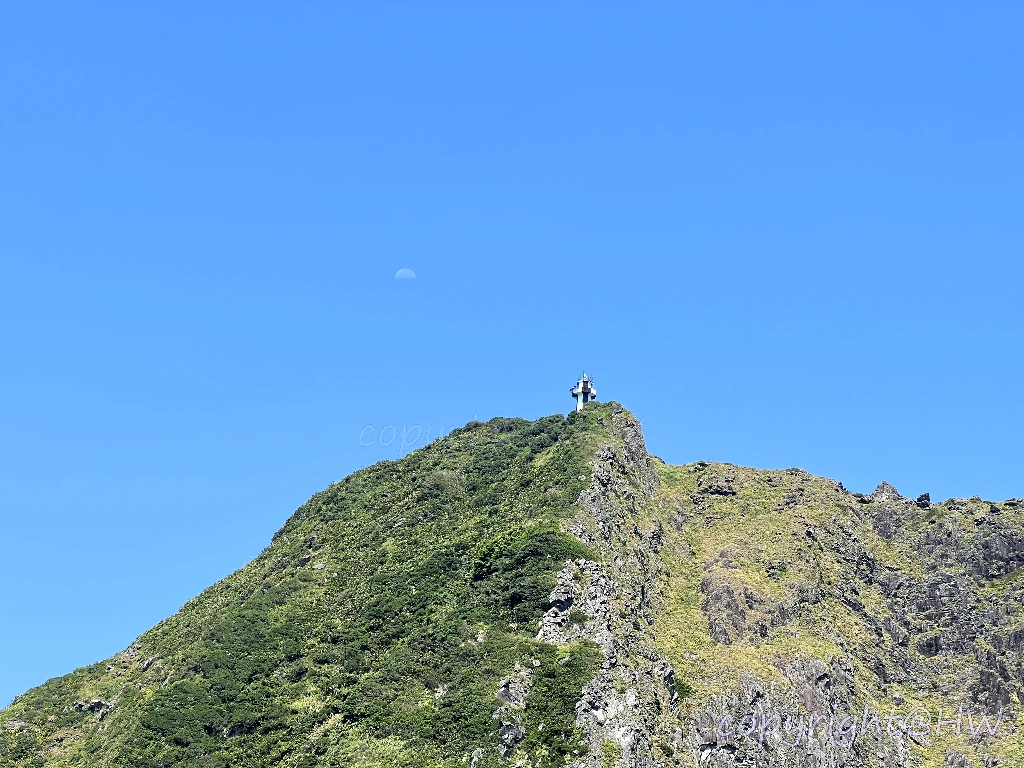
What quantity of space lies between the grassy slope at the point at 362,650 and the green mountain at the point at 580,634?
0.25m

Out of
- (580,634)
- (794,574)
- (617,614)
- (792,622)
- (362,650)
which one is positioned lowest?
(580,634)

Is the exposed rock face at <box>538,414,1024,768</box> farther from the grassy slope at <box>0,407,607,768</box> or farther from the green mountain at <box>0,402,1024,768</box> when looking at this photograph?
the grassy slope at <box>0,407,607,768</box>

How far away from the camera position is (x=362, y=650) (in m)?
110

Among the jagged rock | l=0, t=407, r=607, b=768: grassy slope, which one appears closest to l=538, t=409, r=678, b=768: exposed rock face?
l=0, t=407, r=607, b=768: grassy slope

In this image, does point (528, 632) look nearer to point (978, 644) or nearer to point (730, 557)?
point (730, 557)

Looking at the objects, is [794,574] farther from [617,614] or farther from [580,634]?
[580,634]

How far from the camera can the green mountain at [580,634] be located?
98.8 meters

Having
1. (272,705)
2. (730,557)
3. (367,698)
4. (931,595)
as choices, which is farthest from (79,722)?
(931,595)

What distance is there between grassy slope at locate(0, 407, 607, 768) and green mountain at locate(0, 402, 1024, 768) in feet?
0.83

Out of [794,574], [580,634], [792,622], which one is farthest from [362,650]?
[794,574]

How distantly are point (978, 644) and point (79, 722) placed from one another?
78071mm

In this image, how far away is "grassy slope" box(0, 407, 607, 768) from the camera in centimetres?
9925

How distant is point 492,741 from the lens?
93812mm

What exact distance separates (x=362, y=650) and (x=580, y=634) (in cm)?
1975
